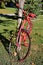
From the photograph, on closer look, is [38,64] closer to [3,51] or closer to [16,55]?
[16,55]

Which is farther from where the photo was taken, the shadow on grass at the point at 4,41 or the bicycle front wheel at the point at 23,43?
the shadow on grass at the point at 4,41

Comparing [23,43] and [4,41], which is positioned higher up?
[23,43]

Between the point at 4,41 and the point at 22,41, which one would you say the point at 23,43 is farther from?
the point at 4,41

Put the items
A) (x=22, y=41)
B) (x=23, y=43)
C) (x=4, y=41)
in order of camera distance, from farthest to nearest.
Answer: (x=4, y=41) < (x=23, y=43) < (x=22, y=41)

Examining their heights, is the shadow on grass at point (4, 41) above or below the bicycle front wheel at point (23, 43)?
below

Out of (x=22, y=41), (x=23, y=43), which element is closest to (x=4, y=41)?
(x=23, y=43)

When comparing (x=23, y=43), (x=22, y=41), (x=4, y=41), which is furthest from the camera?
(x=4, y=41)

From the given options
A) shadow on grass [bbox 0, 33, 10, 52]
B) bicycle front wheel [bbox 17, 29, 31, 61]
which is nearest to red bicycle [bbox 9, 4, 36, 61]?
bicycle front wheel [bbox 17, 29, 31, 61]

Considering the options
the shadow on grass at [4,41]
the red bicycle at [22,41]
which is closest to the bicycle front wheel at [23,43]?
the red bicycle at [22,41]

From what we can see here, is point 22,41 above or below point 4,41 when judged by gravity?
above

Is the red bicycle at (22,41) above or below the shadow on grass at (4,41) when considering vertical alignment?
above

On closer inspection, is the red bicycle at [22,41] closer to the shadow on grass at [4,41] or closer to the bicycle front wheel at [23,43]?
the bicycle front wheel at [23,43]

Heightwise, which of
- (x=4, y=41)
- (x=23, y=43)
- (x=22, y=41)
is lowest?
(x=4, y=41)

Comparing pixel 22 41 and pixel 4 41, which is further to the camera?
pixel 4 41
